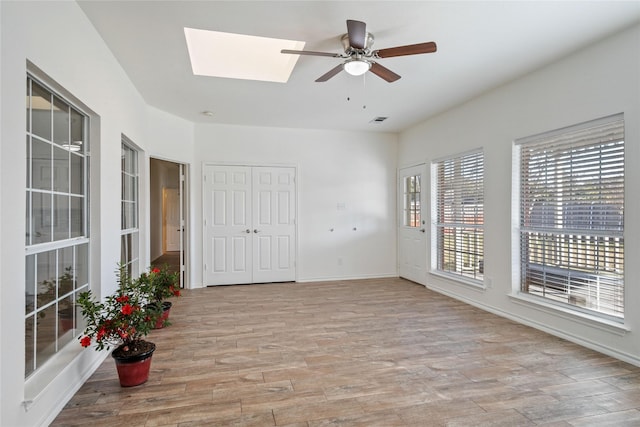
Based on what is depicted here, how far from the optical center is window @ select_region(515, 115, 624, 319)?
111 inches

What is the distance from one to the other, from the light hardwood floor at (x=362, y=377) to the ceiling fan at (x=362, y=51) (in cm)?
246

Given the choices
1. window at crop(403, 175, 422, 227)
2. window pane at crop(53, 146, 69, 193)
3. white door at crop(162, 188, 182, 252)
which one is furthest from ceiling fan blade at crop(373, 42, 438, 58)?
white door at crop(162, 188, 182, 252)

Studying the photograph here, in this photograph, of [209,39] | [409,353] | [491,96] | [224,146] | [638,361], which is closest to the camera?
[638,361]

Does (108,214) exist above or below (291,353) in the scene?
above

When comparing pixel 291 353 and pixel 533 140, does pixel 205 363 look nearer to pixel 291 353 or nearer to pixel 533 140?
pixel 291 353

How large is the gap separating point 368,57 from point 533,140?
2118 millimetres

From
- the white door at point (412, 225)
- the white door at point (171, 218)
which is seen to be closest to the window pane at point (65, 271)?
the white door at point (412, 225)

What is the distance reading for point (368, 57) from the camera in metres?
2.75

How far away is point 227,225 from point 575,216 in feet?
15.4

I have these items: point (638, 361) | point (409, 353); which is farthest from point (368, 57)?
point (638, 361)

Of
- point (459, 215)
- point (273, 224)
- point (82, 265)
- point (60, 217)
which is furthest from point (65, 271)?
point (459, 215)

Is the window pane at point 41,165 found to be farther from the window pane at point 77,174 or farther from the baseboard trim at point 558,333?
the baseboard trim at point 558,333

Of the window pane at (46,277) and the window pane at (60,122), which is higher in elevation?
the window pane at (60,122)

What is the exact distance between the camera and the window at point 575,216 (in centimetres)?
281
